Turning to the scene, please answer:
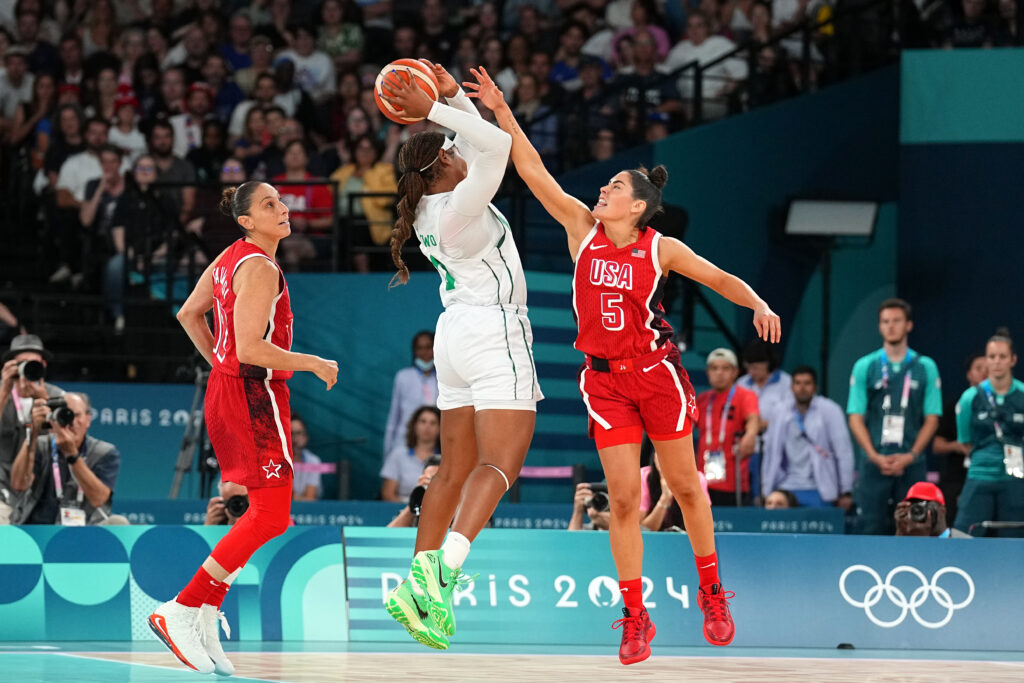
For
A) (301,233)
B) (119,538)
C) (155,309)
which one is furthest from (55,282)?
(119,538)

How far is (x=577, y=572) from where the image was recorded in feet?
31.2

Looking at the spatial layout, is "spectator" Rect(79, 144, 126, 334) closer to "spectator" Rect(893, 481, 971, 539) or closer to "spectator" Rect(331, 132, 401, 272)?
"spectator" Rect(331, 132, 401, 272)

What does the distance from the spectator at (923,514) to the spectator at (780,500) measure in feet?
6.89

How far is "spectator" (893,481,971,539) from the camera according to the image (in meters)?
9.95

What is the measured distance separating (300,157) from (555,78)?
2937 millimetres

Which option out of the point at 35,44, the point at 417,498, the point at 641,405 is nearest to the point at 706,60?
the point at 35,44

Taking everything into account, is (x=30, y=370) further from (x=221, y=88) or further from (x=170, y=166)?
(x=221, y=88)

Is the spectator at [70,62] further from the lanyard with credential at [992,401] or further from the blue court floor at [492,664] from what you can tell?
the lanyard with credential at [992,401]

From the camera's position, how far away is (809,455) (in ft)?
42.3

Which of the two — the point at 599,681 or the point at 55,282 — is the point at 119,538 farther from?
the point at 55,282

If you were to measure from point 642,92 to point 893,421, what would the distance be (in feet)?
16.5

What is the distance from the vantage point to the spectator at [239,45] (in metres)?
16.7

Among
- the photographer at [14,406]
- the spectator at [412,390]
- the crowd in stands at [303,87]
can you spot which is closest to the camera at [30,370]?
the photographer at [14,406]

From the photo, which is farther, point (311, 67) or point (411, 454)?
point (311, 67)
